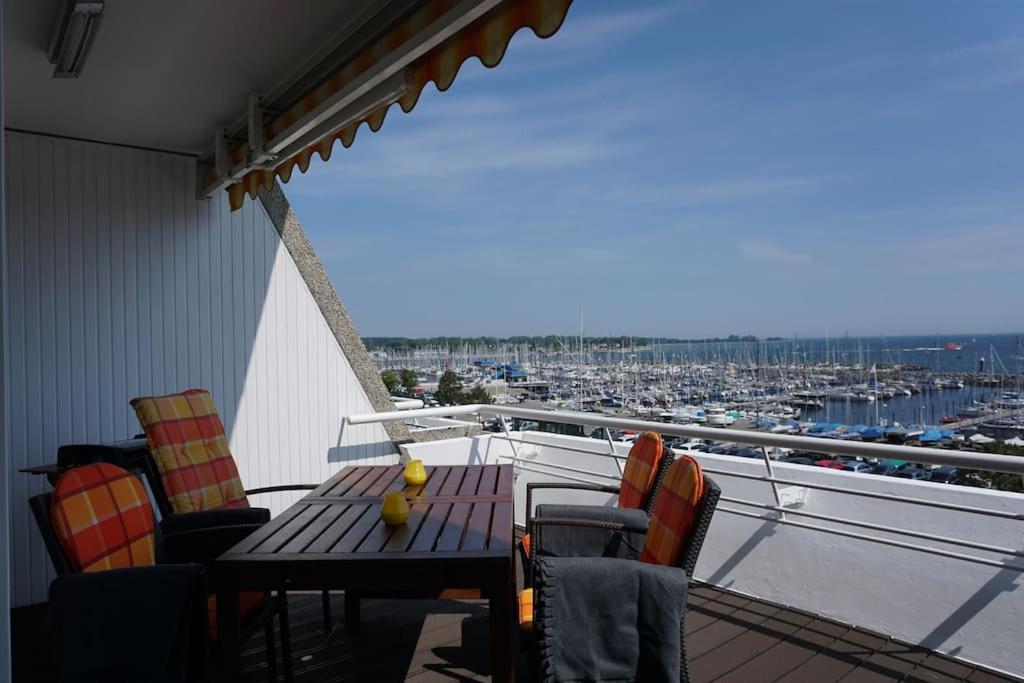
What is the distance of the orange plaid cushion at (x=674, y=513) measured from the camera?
78.7 inches

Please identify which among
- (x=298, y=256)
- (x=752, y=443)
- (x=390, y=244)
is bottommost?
(x=752, y=443)

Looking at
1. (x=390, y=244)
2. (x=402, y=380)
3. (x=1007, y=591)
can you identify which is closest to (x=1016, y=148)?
(x=390, y=244)

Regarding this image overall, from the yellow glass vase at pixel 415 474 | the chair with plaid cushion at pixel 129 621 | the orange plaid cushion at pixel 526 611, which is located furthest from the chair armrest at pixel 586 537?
the chair with plaid cushion at pixel 129 621

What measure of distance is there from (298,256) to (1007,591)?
4.64 m

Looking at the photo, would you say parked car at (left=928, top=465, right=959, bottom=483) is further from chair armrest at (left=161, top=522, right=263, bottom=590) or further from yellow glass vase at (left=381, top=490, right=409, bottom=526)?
chair armrest at (left=161, top=522, right=263, bottom=590)

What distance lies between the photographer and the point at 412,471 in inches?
117

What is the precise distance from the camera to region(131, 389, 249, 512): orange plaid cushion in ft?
9.97

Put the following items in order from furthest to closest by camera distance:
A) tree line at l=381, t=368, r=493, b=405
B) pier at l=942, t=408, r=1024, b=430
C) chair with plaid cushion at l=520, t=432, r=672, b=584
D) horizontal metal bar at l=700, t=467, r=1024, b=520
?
tree line at l=381, t=368, r=493, b=405 < pier at l=942, t=408, r=1024, b=430 < chair with plaid cushion at l=520, t=432, r=672, b=584 < horizontal metal bar at l=700, t=467, r=1024, b=520

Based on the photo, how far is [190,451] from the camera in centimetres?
315

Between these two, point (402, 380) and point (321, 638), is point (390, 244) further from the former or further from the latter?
point (321, 638)

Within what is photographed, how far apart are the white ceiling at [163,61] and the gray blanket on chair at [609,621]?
2.32 metres

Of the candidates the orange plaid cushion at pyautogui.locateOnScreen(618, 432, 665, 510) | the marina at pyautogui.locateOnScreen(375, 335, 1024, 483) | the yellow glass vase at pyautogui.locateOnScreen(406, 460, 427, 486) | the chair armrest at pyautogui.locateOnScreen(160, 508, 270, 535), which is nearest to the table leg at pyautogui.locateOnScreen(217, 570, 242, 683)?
the chair armrest at pyautogui.locateOnScreen(160, 508, 270, 535)

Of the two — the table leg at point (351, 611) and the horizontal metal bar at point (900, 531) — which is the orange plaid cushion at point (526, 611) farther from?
the horizontal metal bar at point (900, 531)

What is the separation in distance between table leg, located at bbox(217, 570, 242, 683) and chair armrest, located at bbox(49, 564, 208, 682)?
0.11 metres
